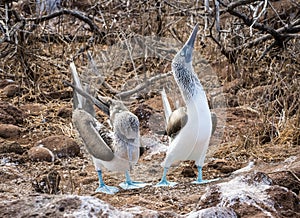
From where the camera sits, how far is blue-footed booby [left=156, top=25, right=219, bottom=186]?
2723mm

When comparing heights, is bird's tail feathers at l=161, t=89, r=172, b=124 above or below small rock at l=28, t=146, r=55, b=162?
above

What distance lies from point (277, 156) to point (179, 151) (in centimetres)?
86

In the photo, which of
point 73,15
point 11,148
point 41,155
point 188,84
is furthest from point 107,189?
point 73,15

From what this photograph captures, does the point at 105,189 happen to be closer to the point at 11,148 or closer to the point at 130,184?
the point at 130,184

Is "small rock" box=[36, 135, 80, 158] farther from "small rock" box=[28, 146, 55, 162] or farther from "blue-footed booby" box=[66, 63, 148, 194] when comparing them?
"blue-footed booby" box=[66, 63, 148, 194]

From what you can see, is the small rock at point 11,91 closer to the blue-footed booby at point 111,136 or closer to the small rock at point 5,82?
the small rock at point 5,82

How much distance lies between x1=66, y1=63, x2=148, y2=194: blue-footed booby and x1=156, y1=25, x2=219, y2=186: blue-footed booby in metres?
0.17

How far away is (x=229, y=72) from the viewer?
5074 millimetres

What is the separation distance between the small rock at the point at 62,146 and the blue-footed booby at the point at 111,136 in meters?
0.62

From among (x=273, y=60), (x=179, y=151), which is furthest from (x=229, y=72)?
(x=179, y=151)

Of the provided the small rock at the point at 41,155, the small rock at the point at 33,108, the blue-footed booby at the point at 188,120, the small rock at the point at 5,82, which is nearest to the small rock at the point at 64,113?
the small rock at the point at 33,108

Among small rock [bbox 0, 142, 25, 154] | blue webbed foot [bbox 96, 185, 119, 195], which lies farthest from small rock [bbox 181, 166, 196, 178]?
small rock [bbox 0, 142, 25, 154]

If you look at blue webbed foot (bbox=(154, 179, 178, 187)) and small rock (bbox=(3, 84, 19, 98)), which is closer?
blue webbed foot (bbox=(154, 179, 178, 187))

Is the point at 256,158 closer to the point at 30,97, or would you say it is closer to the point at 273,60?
the point at 273,60
